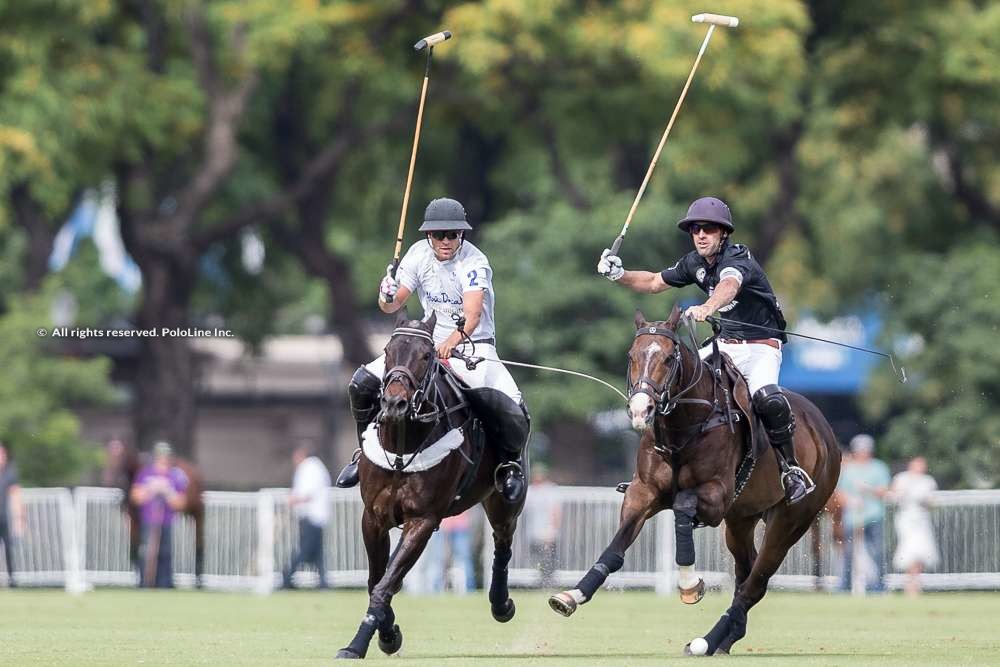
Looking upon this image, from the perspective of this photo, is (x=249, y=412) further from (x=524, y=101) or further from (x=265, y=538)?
(x=265, y=538)

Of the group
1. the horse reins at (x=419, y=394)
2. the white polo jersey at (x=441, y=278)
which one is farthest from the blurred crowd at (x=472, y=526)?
the horse reins at (x=419, y=394)

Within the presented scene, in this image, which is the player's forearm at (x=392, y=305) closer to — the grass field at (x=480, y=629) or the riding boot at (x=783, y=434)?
the grass field at (x=480, y=629)

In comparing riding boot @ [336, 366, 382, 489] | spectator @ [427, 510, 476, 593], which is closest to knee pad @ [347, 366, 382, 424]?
riding boot @ [336, 366, 382, 489]

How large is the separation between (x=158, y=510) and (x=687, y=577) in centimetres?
1502

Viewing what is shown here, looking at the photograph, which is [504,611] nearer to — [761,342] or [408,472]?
[408,472]

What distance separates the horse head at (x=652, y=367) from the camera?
1279 centimetres

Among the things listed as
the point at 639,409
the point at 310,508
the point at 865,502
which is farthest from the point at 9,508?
the point at 639,409

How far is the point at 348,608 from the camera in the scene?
22109 millimetres

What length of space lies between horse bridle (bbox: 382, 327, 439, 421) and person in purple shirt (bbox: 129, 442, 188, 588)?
46.1 ft

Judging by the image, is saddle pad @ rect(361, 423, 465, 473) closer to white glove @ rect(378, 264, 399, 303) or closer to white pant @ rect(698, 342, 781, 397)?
white glove @ rect(378, 264, 399, 303)

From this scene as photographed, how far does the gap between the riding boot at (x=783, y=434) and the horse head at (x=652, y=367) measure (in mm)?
1107

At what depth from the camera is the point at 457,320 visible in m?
14.1

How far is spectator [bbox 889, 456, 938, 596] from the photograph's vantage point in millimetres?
25828

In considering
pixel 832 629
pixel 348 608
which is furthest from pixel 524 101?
pixel 832 629
